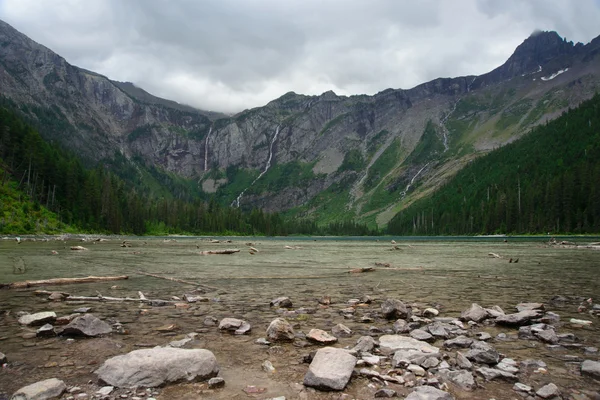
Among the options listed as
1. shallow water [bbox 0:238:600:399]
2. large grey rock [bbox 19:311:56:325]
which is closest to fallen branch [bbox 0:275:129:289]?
shallow water [bbox 0:238:600:399]

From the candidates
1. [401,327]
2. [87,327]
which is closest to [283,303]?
[401,327]

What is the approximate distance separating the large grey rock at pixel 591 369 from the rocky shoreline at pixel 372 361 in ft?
0.06

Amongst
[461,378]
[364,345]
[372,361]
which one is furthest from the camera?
[364,345]

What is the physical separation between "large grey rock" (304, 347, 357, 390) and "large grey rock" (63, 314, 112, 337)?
6390mm

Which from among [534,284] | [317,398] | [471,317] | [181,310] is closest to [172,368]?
[317,398]

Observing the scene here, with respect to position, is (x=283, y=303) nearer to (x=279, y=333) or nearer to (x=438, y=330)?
(x=279, y=333)

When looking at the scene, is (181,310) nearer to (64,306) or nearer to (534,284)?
(64,306)

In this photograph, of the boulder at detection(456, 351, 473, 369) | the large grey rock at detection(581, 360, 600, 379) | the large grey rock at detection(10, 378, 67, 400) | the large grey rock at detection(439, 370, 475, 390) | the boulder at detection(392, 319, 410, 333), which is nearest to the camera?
the large grey rock at detection(10, 378, 67, 400)

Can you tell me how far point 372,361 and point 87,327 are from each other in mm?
7787

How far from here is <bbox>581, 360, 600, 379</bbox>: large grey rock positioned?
7.12m

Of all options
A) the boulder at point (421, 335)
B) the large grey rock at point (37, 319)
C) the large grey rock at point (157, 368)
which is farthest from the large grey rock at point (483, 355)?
the large grey rock at point (37, 319)

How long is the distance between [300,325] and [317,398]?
530 cm

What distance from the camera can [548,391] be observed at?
20.6 ft

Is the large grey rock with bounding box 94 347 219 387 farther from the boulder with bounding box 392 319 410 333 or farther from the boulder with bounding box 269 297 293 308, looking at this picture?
the boulder with bounding box 269 297 293 308
